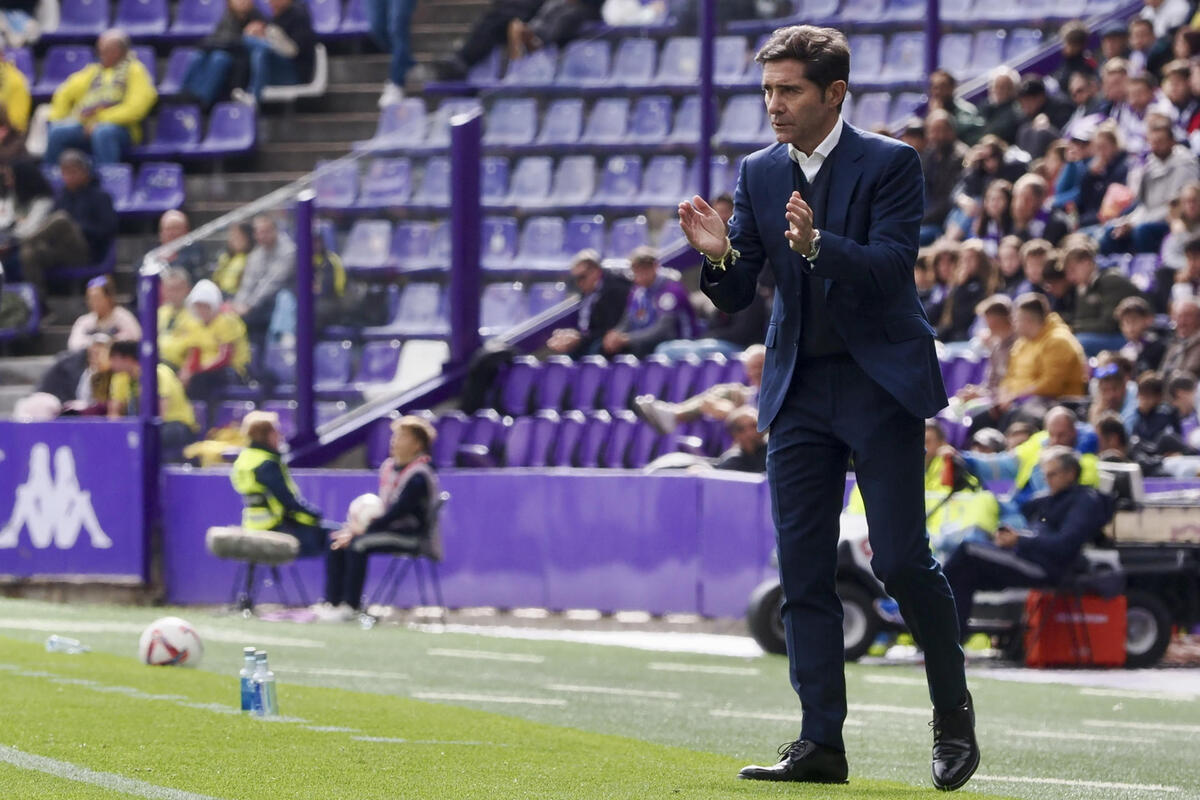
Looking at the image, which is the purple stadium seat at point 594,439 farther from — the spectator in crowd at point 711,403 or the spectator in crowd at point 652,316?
the spectator in crowd at point 652,316

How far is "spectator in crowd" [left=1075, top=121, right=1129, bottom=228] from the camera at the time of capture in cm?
1711

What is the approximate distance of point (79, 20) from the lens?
25250 mm

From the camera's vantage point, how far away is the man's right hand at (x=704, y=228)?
5.90 meters

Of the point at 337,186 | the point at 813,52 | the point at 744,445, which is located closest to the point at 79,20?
the point at 337,186

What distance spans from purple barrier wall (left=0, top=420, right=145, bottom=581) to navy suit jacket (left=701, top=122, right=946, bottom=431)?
12057 millimetres

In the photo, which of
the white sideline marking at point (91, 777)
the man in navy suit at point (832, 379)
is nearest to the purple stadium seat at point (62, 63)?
the white sideline marking at point (91, 777)

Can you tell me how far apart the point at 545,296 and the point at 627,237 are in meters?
0.90

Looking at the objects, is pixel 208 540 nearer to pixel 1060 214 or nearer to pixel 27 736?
pixel 1060 214

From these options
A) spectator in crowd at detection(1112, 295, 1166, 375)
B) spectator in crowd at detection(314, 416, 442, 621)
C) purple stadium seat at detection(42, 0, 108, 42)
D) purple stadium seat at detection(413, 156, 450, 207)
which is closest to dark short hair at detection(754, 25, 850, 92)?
spectator in crowd at detection(1112, 295, 1166, 375)

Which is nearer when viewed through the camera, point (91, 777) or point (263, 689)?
point (91, 777)

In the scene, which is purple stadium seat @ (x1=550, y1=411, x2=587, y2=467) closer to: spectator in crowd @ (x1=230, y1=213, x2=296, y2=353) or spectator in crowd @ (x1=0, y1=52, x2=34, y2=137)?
spectator in crowd @ (x1=230, y1=213, x2=296, y2=353)

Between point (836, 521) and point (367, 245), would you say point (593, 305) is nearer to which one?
point (367, 245)

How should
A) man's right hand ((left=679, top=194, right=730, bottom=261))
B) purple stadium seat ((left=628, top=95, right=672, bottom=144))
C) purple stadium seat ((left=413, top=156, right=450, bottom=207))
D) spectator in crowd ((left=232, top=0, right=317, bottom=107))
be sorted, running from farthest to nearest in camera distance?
spectator in crowd ((left=232, top=0, right=317, bottom=107))
purple stadium seat ((left=628, top=95, right=672, bottom=144))
purple stadium seat ((left=413, top=156, right=450, bottom=207))
man's right hand ((left=679, top=194, right=730, bottom=261))

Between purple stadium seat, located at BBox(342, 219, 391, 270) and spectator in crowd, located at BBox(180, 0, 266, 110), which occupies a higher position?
spectator in crowd, located at BBox(180, 0, 266, 110)
